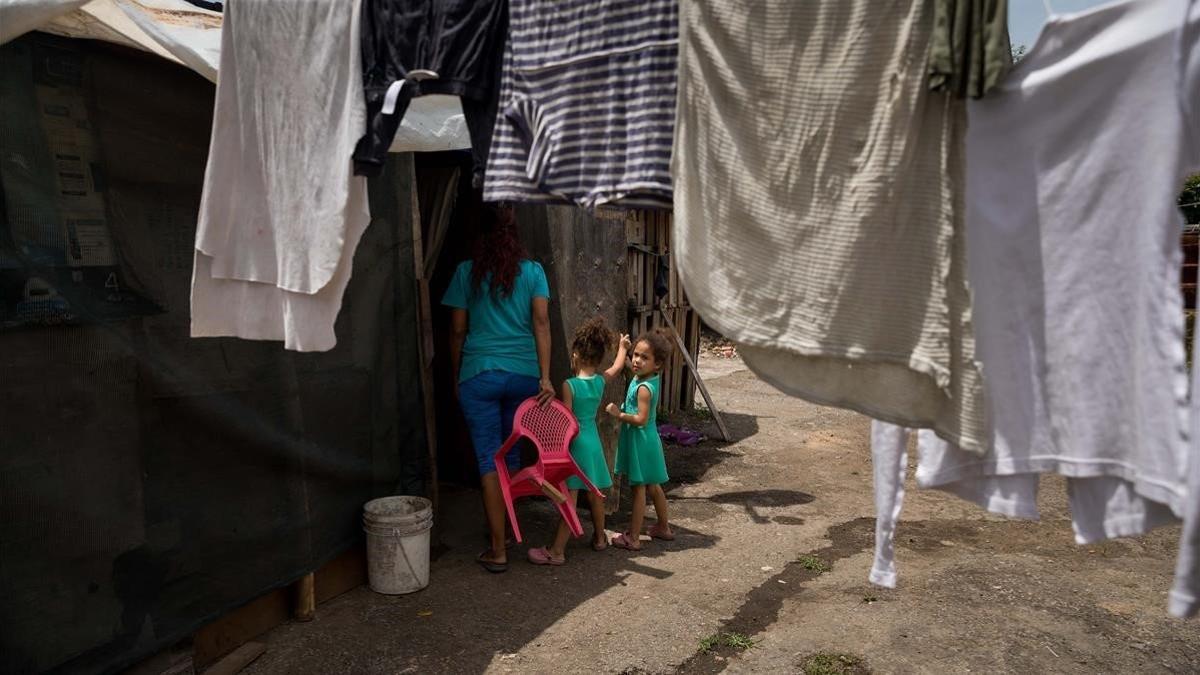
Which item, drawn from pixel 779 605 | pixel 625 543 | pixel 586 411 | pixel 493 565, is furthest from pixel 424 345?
pixel 779 605

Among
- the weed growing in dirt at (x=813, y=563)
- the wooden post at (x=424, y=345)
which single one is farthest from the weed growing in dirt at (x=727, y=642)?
the wooden post at (x=424, y=345)

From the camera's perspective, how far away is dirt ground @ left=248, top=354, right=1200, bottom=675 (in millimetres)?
3607

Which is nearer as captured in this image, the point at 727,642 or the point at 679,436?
the point at 727,642

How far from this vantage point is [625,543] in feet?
16.5

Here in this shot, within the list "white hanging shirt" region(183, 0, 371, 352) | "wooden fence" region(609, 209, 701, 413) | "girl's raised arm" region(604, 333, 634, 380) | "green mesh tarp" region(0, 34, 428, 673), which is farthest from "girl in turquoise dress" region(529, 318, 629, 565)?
"white hanging shirt" region(183, 0, 371, 352)

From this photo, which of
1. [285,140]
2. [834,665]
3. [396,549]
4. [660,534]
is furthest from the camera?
[660,534]

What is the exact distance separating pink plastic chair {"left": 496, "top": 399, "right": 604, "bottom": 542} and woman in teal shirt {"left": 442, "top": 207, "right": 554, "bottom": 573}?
0.07m

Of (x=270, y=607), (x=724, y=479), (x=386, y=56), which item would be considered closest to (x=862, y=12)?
(x=386, y=56)

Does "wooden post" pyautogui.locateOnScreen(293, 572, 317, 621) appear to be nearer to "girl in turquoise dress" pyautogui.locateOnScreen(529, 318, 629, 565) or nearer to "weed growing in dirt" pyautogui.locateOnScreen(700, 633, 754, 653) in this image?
"girl in turquoise dress" pyautogui.locateOnScreen(529, 318, 629, 565)

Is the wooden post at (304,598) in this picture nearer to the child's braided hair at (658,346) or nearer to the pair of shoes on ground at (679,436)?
the child's braided hair at (658,346)

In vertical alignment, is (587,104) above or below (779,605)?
above

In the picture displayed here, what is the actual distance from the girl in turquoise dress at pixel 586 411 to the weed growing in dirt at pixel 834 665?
5.12ft

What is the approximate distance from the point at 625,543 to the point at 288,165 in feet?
11.1

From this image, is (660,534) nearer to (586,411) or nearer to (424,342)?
(586,411)
